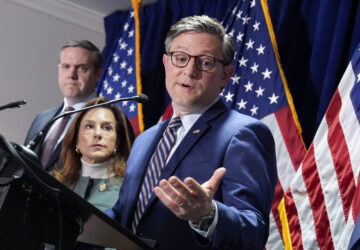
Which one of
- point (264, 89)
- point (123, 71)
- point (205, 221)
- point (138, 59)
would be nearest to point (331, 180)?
point (264, 89)

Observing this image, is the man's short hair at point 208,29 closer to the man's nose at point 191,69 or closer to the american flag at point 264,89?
the man's nose at point 191,69

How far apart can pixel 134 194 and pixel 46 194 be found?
Answer: 23.8 inches

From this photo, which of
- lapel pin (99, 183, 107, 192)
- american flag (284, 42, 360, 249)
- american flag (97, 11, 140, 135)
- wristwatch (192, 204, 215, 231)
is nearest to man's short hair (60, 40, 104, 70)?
american flag (97, 11, 140, 135)

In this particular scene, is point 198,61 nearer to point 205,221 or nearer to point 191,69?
point 191,69

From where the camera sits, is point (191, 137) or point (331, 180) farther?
point (331, 180)

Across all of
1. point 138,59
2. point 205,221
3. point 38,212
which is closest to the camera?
point 38,212

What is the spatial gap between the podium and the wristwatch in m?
0.16

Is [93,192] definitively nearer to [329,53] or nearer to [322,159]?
[322,159]

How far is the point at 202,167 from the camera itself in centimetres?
180

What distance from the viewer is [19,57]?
5.28m

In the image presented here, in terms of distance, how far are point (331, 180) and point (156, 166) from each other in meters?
1.23

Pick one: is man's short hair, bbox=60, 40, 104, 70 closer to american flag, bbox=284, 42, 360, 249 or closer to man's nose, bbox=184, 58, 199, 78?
american flag, bbox=284, 42, 360, 249

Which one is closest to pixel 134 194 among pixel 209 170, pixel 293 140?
pixel 209 170

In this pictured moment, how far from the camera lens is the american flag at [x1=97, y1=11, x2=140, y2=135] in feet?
16.1
